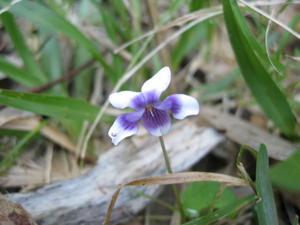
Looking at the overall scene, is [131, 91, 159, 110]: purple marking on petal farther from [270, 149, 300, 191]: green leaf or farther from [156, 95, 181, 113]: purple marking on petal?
[270, 149, 300, 191]: green leaf

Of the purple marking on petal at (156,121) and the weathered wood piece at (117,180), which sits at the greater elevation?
the purple marking on petal at (156,121)

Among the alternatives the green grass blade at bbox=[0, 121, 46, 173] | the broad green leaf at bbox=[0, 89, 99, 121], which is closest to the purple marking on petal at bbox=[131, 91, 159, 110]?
the broad green leaf at bbox=[0, 89, 99, 121]

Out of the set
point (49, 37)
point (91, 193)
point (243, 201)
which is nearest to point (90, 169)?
point (91, 193)

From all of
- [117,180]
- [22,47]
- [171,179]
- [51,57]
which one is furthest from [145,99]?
[51,57]

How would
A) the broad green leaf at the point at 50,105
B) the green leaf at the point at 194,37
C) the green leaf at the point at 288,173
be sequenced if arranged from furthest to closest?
the green leaf at the point at 194,37
the broad green leaf at the point at 50,105
the green leaf at the point at 288,173

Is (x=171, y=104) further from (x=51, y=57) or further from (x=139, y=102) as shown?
(x=51, y=57)

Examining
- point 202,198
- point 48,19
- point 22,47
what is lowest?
point 202,198

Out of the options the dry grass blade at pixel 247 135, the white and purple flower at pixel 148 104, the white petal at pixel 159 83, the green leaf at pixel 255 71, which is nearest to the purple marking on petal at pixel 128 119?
the white and purple flower at pixel 148 104

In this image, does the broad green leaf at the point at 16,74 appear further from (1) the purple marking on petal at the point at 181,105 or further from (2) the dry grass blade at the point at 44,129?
(1) the purple marking on petal at the point at 181,105
